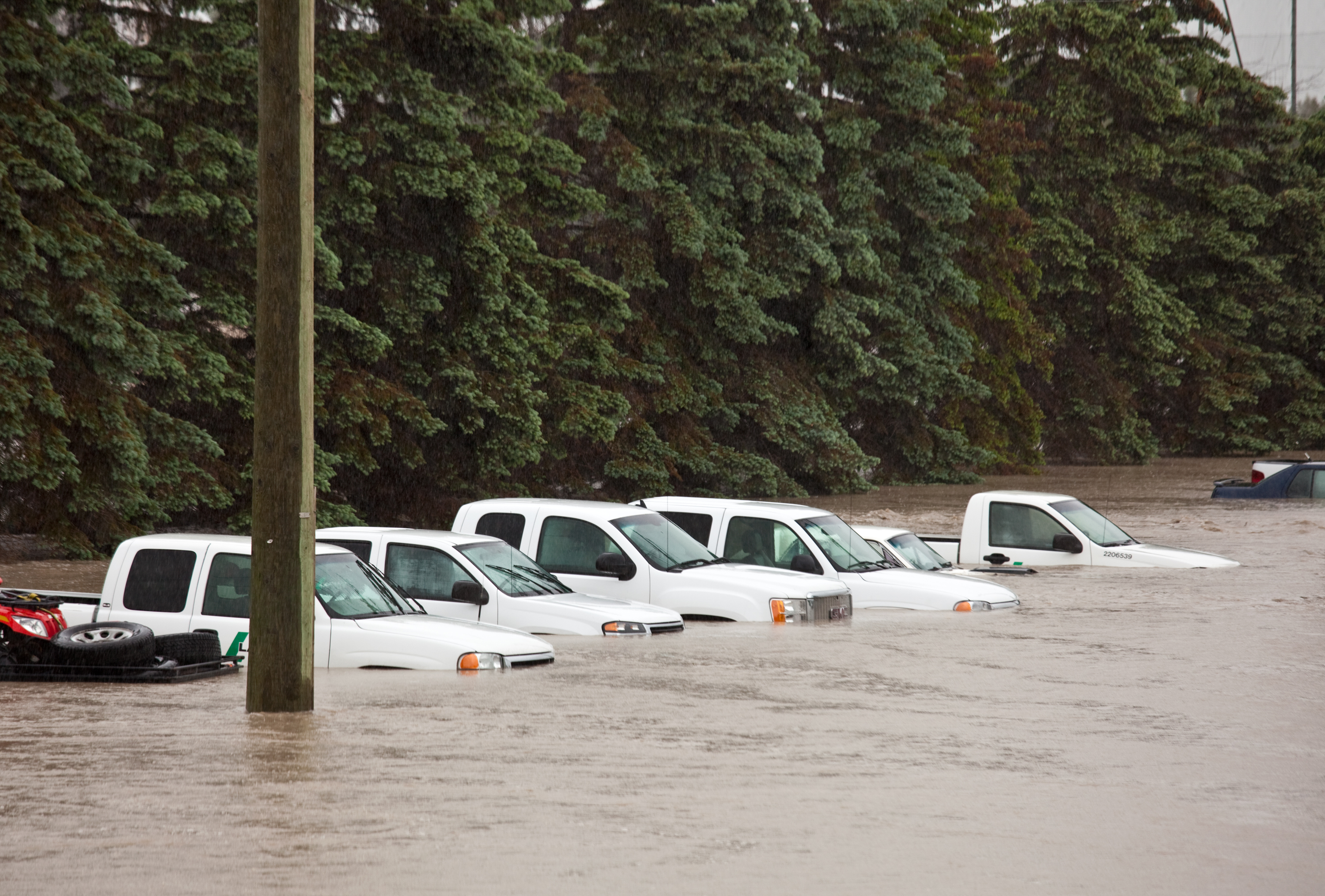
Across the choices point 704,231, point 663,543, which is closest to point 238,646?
point 663,543

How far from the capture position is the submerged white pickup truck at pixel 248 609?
12.9 metres

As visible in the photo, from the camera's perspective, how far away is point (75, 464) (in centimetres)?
2373

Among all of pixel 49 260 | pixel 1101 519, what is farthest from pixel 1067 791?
pixel 49 260

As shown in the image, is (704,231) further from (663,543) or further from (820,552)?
(663,543)

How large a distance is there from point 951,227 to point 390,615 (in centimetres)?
3712

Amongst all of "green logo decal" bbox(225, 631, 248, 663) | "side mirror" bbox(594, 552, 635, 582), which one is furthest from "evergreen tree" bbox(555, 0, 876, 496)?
"green logo decal" bbox(225, 631, 248, 663)

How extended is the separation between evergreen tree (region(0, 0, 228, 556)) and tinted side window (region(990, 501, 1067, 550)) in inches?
461

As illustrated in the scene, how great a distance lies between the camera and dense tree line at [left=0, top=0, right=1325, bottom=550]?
25.4 m

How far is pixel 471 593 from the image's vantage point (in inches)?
578

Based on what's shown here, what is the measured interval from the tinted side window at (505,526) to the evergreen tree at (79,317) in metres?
8.81

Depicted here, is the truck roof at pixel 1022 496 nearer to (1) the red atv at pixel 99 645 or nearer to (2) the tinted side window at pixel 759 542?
(2) the tinted side window at pixel 759 542

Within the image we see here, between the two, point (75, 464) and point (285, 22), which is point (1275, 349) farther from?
point (285, 22)

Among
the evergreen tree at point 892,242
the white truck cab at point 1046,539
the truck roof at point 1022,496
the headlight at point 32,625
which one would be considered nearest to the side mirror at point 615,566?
the headlight at point 32,625

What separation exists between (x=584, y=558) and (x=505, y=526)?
91cm
